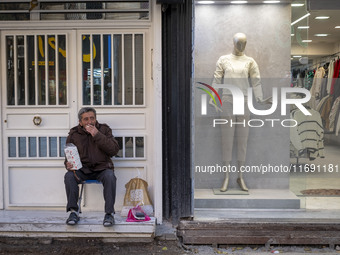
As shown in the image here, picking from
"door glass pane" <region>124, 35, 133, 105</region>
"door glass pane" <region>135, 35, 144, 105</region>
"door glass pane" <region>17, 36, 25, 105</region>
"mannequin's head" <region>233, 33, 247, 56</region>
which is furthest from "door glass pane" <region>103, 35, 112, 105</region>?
Answer: "mannequin's head" <region>233, 33, 247, 56</region>

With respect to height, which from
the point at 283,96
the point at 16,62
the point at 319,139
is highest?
the point at 16,62

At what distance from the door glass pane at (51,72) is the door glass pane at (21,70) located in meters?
0.30

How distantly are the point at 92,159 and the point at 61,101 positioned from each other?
837 mm

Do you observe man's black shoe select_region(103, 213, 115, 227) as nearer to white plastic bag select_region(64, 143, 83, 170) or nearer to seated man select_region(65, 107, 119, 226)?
seated man select_region(65, 107, 119, 226)

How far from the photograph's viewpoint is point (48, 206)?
17.9ft

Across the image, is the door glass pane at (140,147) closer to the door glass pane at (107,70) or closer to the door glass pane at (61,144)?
the door glass pane at (107,70)

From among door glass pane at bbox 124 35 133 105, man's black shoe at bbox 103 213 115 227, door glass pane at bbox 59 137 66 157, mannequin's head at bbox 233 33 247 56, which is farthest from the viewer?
mannequin's head at bbox 233 33 247 56

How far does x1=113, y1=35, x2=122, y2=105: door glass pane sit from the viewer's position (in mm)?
5328

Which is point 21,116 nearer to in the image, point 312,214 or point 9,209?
point 9,209

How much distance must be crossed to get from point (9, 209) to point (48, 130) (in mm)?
1016

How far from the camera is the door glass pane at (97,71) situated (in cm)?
534

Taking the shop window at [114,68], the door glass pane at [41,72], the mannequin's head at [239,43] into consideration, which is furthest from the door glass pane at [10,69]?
the mannequin's head at [239,43]

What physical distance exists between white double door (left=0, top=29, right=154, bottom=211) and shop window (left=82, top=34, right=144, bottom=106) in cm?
1

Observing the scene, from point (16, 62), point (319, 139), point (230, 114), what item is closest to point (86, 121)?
point (16, 62)
